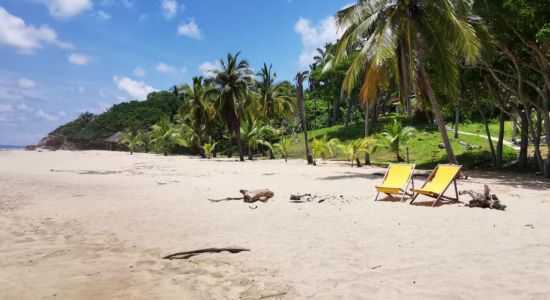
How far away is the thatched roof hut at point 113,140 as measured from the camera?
70.8 meters

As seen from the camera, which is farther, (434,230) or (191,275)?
(434,230)

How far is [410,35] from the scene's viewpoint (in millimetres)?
14656

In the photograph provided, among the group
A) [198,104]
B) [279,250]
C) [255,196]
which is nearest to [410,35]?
[255,196]

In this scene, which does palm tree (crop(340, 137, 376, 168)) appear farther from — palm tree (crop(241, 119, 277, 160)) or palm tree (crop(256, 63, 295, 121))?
palm tree (crop(256, 63, 295, 121))

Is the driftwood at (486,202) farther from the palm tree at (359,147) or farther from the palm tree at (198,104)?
the palm tree at (198,104)

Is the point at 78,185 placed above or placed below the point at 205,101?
below

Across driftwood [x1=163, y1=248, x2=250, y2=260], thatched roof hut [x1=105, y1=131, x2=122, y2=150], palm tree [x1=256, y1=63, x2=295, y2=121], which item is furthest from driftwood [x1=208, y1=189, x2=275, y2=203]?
thatched roof hut [x1=105, y1=131, x2=122, y2=150]

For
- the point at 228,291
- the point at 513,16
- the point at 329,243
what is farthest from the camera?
the point at 513,16

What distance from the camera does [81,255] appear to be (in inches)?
224

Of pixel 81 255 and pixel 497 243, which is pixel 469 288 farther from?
pixel 81 255

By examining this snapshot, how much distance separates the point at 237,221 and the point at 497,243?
13.9ft

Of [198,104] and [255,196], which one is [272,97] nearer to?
[198,104]

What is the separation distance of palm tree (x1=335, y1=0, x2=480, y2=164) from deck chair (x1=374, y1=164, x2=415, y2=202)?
4.83 meters

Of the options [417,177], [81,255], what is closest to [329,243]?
[81,255]
